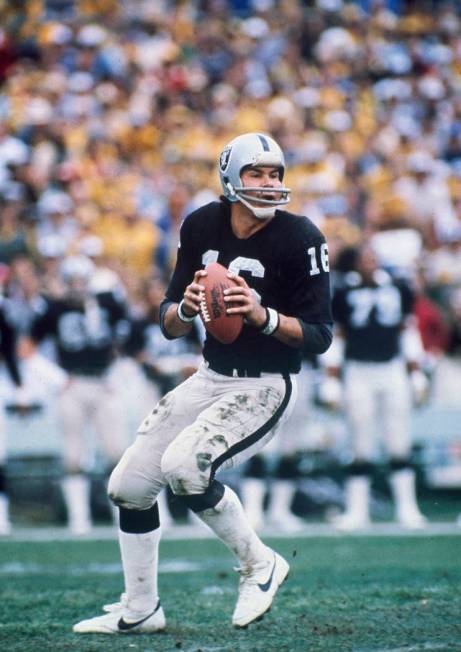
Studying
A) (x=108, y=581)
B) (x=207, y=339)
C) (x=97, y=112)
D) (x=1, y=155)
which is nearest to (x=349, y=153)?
(x=97, y=112)

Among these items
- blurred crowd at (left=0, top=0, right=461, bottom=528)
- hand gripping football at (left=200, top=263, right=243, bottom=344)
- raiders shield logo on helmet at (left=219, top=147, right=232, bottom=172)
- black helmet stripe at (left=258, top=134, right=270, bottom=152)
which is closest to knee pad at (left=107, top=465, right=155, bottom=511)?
hand gripping football at (left=200, top=263, right=243, bottom=344)

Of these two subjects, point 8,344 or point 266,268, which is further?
point 8,344

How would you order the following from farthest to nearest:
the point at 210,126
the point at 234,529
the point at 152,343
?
the point at 210,126 < the point at 152,343 < the point at 234,529

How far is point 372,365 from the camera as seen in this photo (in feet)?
30.4

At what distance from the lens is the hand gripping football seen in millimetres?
4438

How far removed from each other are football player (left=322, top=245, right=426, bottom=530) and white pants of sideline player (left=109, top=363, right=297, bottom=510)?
4.45m

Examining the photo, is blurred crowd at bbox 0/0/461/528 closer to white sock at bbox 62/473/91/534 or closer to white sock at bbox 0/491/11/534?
white sock at bbox 62/473/91/534

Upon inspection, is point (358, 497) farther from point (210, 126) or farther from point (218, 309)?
point (210, 126)

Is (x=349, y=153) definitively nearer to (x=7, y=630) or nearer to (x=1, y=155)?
(x=1, y=155)

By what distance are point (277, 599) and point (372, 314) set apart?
12.8ft

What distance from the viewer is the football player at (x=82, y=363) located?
367 inches

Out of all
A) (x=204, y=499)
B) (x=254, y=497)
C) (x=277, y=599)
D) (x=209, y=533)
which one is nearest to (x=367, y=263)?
(x=254, y=497)

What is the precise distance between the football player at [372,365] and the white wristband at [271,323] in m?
Answer: 4.77

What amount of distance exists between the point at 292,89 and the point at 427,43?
2.35 metres
